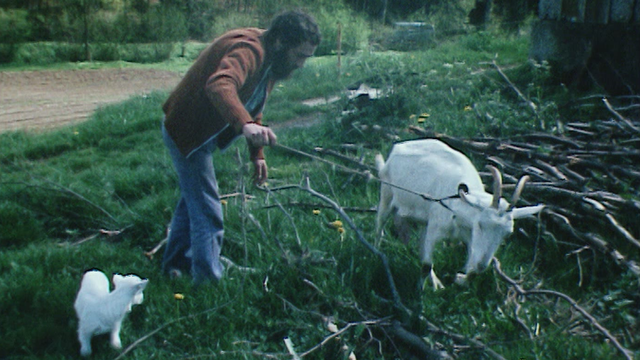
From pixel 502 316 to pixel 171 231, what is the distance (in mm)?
2206

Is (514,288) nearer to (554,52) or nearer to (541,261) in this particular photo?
(541,261)

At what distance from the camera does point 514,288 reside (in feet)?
11.5

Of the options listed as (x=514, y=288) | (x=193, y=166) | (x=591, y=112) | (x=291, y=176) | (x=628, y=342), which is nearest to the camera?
(x=628, y=342)

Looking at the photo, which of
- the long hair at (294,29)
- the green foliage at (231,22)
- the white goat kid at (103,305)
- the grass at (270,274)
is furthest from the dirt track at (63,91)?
the long hair at (294,29)

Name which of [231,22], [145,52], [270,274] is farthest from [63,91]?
[270,274]

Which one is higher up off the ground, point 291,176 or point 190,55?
point 190,55

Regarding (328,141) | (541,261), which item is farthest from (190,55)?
(541,261)

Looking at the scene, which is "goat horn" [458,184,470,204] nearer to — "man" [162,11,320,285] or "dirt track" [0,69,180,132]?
"man" [162,11,320,285]

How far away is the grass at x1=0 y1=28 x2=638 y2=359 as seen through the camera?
11.1 feet

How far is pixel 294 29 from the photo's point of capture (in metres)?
3.37

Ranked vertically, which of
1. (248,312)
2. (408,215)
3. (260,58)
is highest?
(260,58)

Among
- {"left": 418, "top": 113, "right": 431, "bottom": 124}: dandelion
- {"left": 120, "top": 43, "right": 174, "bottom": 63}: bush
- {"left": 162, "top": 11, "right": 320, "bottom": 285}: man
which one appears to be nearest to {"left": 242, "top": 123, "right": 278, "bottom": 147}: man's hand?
{"left": 162, "top": 11, "right": 320, "bottom": 285}: man

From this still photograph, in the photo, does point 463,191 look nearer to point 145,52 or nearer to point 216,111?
point 216,111

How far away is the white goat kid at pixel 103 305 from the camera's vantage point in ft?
10.6
